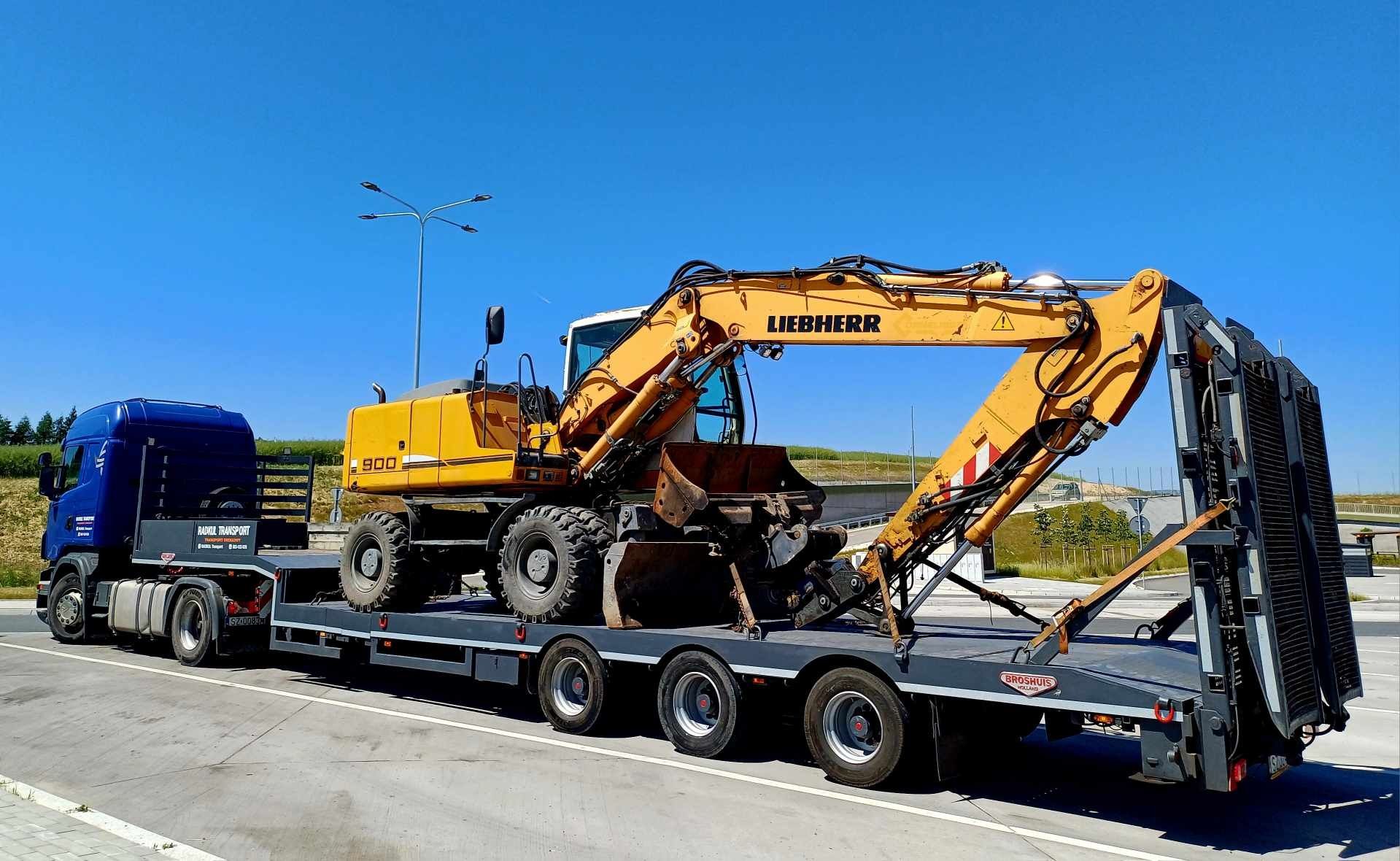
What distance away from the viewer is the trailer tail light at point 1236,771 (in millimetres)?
5609

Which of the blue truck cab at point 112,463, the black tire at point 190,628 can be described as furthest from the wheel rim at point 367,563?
the blue truck cab at point 112,463

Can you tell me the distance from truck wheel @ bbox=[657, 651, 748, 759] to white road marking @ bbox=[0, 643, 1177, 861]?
0.72 ft

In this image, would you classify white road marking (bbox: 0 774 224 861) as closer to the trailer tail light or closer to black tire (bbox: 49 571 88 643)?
the trailer tail light

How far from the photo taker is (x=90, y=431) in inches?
594

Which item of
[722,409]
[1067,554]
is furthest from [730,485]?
[1067,554]

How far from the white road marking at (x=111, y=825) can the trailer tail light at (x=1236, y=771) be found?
592 centimetres

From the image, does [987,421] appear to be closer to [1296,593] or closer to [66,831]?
[1296,593]

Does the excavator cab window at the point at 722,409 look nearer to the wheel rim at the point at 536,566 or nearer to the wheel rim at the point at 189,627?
the wheel rim at the point at 536,566

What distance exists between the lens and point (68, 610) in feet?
51.1

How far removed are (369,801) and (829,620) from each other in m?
4.04

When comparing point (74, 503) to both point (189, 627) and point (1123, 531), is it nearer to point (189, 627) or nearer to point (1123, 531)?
point (189, 627)

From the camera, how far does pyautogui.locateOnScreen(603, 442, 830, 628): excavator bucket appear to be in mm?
8875

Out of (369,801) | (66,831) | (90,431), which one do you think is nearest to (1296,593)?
(369,801)

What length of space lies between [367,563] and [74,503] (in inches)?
295
